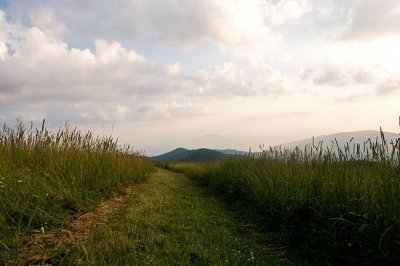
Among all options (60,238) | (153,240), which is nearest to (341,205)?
(153,240)

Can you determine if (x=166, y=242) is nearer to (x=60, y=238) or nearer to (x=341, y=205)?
(x=60, y=238)

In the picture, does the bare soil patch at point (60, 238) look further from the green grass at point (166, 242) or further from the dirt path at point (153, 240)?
the green grass at point (166, 242)

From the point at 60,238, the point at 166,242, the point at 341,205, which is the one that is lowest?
the point at 166,242

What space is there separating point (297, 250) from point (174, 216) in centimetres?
311

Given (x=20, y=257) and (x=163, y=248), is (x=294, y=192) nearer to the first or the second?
(x=163, y=248)

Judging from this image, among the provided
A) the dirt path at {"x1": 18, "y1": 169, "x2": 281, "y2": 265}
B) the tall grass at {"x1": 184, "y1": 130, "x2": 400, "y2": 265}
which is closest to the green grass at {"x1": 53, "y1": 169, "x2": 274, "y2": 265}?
the dirt path at {"x1": 18, "y1": 169, "x2": 281, "y2": 265}

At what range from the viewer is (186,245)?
6023 mm

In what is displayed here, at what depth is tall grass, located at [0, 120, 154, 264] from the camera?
5.68m

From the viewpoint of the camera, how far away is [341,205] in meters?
6.06

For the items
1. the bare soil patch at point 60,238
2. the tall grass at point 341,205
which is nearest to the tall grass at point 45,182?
the bare soil patch at point 60,238

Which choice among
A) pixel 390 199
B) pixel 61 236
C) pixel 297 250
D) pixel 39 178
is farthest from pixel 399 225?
pixel 39 178

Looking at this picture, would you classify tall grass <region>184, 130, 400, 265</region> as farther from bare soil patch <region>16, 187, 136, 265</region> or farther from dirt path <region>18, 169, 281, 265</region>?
bare soil patch <region>16, 187, 136, 265</region>

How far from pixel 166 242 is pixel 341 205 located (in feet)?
A: 9.62

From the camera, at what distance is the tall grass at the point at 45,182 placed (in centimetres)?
568
